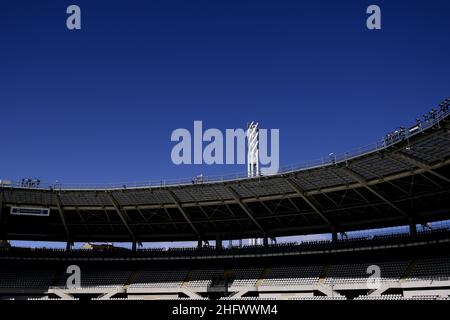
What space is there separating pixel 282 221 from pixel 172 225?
14.6 m

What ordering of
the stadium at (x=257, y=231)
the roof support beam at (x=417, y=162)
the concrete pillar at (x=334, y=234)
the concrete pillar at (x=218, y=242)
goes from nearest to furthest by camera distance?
the roof support beam at (x=417, y=162) → the stadium at (x=257, y=231) → the concrete pillar at (x=334, y=234) → the concrete pillar at (x=218, y=242)

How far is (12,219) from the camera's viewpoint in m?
56.9

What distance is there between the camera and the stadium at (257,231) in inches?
1602

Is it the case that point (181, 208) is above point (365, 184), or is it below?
below

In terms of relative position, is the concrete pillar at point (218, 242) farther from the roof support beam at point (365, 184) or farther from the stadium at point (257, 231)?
the roof support beam at point (365, 184)

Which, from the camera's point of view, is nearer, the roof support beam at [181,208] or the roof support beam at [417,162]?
the roof support beam at [417,162]

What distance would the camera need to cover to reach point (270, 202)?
49000mm

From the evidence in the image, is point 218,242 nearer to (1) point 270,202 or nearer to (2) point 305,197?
(1) point 270,202

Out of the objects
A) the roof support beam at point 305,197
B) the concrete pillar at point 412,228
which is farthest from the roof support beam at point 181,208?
the concrete pillar at point 412,228

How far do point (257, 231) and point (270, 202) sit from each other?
336 inches

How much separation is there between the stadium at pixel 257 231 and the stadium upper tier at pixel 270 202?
14 cm

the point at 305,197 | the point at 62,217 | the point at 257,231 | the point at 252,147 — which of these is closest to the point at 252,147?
the point at 252,147

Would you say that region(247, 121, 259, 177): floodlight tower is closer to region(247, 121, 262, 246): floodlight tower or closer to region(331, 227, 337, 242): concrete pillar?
region(247, 121, 262, 246): floodlight tower
